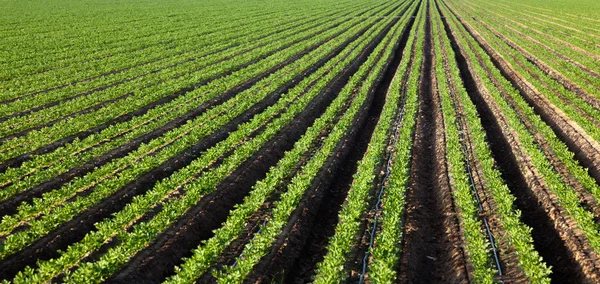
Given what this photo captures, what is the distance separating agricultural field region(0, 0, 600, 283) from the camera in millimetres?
Answer: 9102

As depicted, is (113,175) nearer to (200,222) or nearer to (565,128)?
(200,222)

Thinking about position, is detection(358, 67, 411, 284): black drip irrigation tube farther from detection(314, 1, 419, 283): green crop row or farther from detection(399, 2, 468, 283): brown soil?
detection(399, 2, 468, 283): brown soil

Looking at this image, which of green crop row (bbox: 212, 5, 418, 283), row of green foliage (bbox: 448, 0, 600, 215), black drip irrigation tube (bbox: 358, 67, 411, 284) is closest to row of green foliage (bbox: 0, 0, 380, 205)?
green crop row (bbox: 212, 5, 418, 283)

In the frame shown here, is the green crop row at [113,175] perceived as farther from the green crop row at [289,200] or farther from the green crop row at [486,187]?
the green crop row at [486,187]

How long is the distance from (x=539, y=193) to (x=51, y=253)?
1381cm

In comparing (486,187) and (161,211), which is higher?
(161,211)

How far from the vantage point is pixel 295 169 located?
44.8ft

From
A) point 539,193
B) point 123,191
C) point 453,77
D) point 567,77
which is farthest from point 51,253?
point 567,77

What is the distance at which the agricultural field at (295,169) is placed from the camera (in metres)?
9.10

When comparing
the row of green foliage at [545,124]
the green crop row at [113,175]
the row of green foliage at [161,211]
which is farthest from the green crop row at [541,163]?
the green crop row at [113,175]

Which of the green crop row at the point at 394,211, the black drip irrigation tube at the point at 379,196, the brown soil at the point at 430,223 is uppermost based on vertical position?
the green crop row at the point at 394,211

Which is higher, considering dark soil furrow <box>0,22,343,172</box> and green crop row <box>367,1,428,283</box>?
green crop row <box>367,1,428,283</box>

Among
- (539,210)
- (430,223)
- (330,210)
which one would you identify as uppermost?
(539,210)

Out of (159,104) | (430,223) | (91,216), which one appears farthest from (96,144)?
(430,223)
